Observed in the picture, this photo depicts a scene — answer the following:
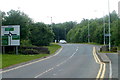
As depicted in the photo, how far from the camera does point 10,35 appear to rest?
43.5 metres

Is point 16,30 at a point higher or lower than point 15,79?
higher

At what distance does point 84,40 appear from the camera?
111562 millimetres

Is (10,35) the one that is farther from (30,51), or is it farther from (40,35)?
(40,35)

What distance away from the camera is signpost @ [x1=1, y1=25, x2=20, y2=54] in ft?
142

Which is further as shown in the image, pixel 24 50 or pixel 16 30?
pixel 24 50

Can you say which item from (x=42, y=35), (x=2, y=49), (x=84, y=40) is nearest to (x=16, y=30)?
(x=2, y=49)

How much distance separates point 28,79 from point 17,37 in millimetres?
27219

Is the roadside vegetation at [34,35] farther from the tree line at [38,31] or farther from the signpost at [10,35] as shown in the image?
the signpost at [10,35]

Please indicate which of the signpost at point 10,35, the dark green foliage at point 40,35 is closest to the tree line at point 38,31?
the dark green foliage at point 40,35

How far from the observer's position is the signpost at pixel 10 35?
4325 centimetres

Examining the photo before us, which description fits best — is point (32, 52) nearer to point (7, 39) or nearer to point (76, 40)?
point (7, 39)

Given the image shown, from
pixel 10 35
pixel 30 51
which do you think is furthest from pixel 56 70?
pixel 30 51

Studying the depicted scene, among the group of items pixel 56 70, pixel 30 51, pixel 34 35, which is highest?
pixel 34 35

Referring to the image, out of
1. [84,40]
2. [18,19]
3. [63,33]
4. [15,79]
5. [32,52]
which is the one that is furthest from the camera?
[63,33]
